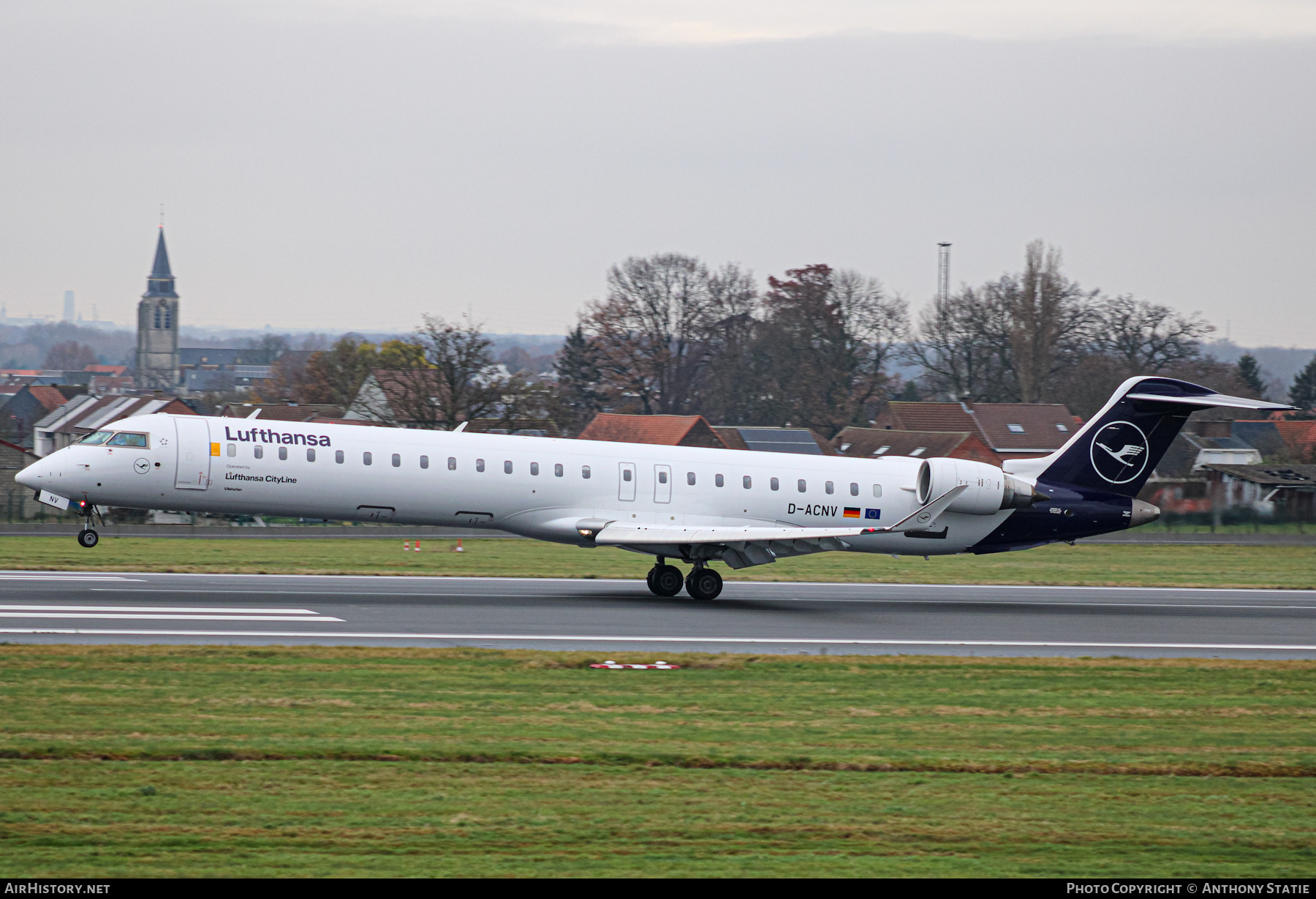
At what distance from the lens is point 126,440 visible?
75.8ft

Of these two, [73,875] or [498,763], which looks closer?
[73,875]

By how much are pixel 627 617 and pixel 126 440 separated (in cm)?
999

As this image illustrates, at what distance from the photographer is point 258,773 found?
10062mm

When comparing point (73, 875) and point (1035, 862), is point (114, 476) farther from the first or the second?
point (1035, 862)

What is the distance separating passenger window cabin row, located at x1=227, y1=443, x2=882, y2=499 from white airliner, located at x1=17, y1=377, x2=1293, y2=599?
1.1 inches

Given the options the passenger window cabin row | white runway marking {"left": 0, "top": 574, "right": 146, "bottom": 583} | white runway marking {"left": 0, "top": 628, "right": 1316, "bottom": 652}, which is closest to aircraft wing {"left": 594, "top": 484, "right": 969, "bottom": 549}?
the passenger window cabin row

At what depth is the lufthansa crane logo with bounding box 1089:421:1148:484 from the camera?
2716 cm

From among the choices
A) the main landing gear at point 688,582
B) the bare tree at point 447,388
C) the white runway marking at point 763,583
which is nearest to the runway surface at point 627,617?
the white runway marking at point 763,583

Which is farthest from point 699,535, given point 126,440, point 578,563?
point 126,440

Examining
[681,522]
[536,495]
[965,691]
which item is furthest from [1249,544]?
[965,691]

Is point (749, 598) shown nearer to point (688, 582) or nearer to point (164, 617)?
point (688, 582)

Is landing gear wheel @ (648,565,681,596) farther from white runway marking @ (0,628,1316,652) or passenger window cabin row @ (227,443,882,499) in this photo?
white runway marking @ (0,628,1316,652)

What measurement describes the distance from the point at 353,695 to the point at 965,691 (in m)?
7.23

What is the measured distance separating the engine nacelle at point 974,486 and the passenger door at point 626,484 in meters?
6.17
